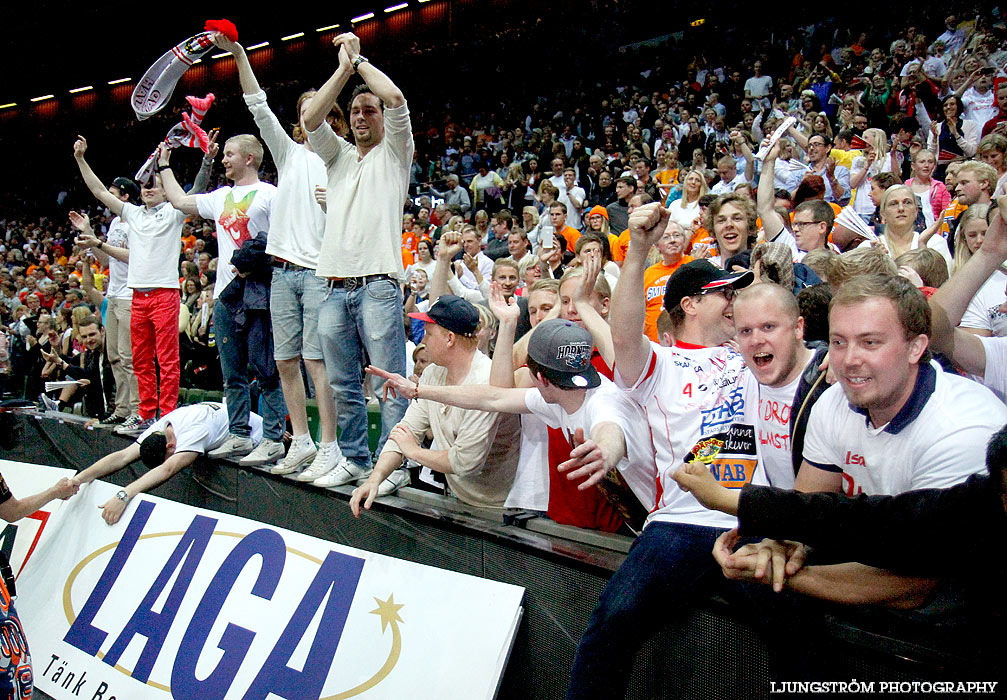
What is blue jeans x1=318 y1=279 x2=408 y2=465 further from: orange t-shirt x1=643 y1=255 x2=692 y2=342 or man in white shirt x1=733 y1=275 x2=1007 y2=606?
man in white shirt x1=733 y1=275 x2=1007 y2=606

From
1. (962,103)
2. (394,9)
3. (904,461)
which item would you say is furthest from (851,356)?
(394,9)

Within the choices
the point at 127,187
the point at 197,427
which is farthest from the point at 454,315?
the point at 127,187

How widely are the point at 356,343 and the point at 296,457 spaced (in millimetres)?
859

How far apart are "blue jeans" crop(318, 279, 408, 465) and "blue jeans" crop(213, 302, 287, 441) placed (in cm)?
89

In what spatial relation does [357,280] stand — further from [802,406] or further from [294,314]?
[802,406]

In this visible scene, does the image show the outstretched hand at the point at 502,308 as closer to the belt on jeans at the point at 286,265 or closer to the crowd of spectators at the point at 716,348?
the crowd of spectators at the point at 716,348

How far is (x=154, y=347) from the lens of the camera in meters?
6.12

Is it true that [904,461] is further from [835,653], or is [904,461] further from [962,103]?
[962,103]

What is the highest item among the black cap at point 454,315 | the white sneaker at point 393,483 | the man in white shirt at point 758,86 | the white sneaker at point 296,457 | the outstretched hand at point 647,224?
the man in white shirt at point 758,86

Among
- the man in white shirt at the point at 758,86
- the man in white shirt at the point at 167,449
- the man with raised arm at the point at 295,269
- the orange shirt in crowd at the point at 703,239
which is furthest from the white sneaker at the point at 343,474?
the man in white shirt at the point at 758,86

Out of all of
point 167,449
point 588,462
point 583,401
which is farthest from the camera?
point 167,449

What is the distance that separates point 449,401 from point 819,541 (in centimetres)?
183

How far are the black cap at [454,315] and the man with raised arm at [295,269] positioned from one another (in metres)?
0.95

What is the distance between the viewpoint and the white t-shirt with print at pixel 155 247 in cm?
600
